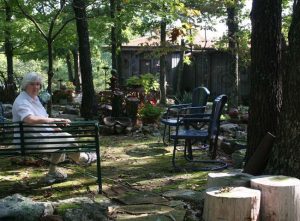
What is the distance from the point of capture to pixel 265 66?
5.27m

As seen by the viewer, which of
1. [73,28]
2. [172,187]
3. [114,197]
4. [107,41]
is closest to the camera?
[114,197]

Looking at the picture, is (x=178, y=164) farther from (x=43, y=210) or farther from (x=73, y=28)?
(x=73, y=28)

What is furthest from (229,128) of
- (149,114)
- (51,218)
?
(51,218)

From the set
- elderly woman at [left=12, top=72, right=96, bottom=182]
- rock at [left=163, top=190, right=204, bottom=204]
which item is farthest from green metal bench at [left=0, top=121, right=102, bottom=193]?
rock at [left=163, top=190, right=204, bottom=204]

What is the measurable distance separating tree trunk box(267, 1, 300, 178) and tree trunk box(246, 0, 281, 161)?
89 cm

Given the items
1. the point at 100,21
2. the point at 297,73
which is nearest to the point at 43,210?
the point at 297,73

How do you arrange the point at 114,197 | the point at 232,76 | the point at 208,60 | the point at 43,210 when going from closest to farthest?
the point at 43,210
the point at 114,197
the point at 232,76
the point at 208,60

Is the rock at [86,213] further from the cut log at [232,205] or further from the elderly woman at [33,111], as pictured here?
the elderly woman at [33,111]

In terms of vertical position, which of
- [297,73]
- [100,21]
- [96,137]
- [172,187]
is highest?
[100,21]

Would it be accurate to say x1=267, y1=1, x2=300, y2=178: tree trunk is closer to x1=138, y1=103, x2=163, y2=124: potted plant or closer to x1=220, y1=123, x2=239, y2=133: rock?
x1=220, y1=123, x2=239, y2=133: rock

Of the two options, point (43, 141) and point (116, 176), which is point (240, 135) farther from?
point (43, 141)

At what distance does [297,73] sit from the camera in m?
4.21

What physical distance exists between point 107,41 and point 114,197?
13935 millimetres

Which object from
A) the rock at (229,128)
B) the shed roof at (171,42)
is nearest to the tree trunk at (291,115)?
the rock at (229,128)
